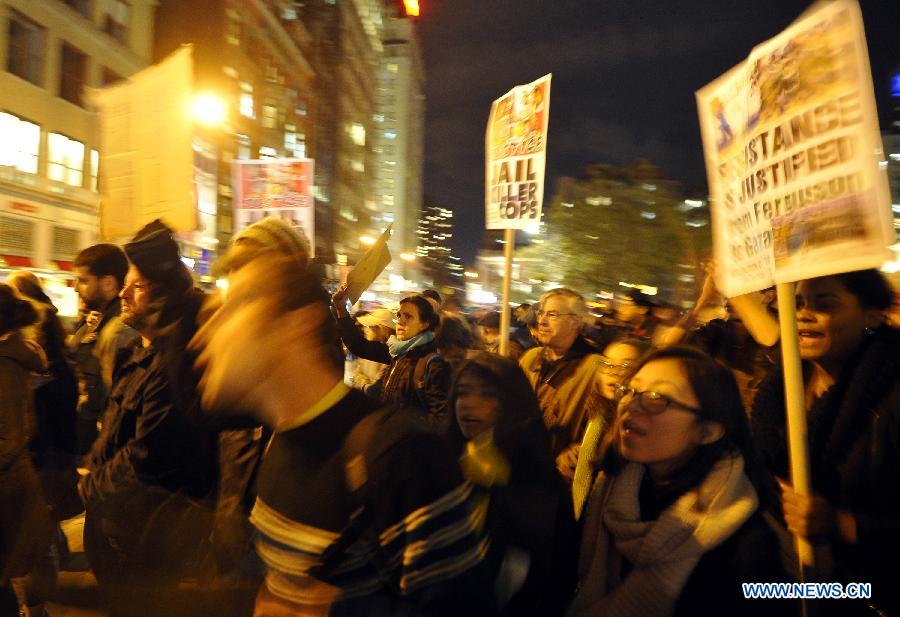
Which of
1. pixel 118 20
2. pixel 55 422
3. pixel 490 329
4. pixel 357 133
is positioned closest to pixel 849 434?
pixel 55 422

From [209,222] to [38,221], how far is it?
11446mm

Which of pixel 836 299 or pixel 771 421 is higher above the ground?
pixel 836 299

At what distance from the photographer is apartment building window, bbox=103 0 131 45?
94.8 ft

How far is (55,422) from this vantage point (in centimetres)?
502

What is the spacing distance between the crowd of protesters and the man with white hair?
0.9 inches

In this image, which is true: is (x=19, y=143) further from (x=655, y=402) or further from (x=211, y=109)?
(x=655, y=402)

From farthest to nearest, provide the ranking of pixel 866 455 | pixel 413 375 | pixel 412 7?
pixel 412 7 → pixel 413 375 → pixel 866 455

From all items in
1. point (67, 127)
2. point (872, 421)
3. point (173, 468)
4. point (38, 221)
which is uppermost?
point (67, 127)

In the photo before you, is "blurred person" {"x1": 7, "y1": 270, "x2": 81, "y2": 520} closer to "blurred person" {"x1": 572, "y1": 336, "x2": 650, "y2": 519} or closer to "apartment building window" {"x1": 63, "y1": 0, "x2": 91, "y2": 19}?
"blurred person" {"x1": 572, "y1": 336, "x2": 650, "y2": 519}

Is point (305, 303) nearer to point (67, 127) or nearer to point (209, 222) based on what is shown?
point (67, 127)

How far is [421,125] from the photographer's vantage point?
166625 millimetres

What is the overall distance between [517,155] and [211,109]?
32.8m

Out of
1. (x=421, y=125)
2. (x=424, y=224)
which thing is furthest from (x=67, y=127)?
(x=424, y=224)

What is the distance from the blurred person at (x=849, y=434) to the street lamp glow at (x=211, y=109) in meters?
32.4
